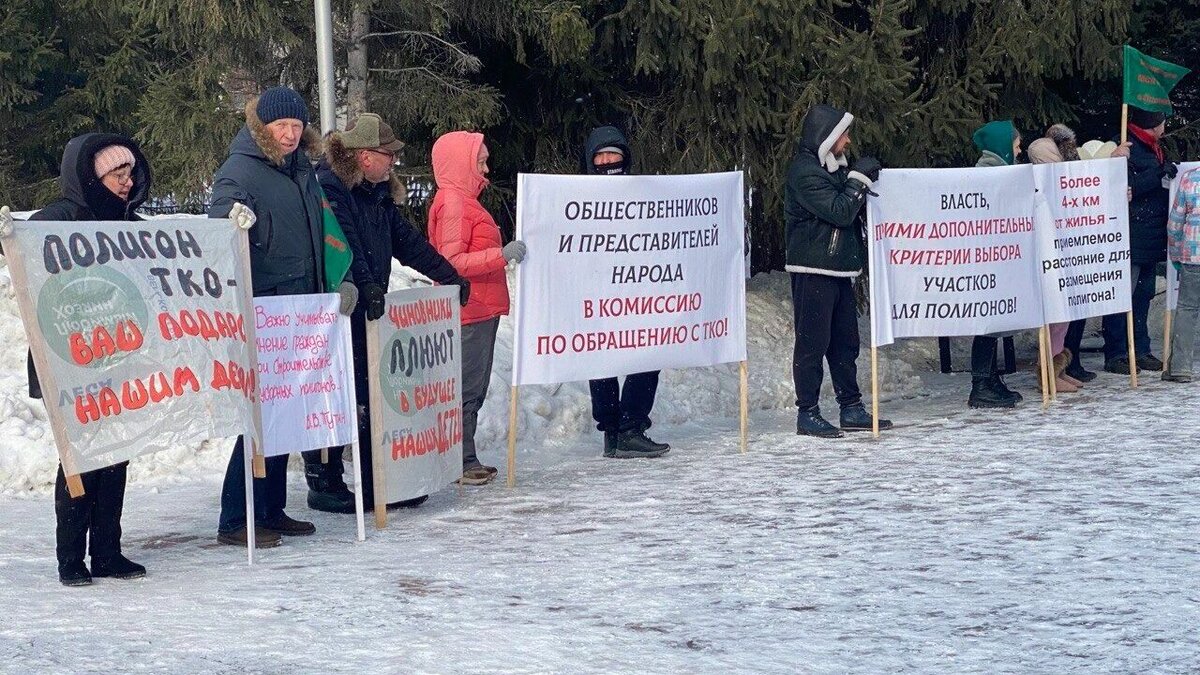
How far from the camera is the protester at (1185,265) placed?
1163cm

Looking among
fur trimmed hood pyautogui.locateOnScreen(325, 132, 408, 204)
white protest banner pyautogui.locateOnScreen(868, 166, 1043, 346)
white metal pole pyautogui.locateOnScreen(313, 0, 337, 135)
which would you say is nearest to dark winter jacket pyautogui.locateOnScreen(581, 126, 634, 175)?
white protest banner pyautogui.locateOnScreen(868, 166, 1043, 346)

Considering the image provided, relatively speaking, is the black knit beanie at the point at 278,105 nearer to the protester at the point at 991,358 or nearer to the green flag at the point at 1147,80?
the protester at the point at 991,358

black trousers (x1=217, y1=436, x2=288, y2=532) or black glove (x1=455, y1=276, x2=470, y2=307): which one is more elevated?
black glove (x1=455, y1=276, x2=470, y2=307)

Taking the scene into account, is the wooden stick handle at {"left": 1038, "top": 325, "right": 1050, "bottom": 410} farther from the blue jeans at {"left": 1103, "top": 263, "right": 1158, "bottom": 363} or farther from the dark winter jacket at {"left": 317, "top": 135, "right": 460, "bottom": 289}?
the dark winter jacket at {"left": 317, "top": 135, "right": 460, "bottom": 289}

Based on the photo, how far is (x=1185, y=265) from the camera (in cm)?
1184

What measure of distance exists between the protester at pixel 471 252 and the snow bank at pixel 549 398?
2.19 feet

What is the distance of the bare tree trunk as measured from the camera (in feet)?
41.6

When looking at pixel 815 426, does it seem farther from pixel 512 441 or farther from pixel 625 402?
pixel 512 441

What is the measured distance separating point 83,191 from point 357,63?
20.8 ft

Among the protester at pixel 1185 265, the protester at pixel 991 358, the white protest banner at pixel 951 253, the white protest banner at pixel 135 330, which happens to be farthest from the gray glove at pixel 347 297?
the protester at pixel 1185 265

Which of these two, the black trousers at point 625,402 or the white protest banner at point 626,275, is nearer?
the white protest banner at point 626,275

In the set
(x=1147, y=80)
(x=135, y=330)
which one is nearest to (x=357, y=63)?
(x=1147, y=80)

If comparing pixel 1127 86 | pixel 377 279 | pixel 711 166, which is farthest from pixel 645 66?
pixel 377 279

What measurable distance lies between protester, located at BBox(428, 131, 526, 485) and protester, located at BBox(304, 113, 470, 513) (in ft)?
0.99
